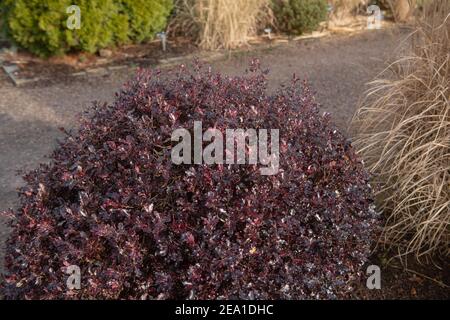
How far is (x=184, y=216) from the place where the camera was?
2236mm

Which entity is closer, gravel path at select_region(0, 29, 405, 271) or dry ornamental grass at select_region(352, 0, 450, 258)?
dry ornamental grass at select_region(352, 0, 450, 258)

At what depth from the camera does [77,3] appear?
599 centimetres

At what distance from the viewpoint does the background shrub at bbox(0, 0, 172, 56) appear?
5918 millimetres

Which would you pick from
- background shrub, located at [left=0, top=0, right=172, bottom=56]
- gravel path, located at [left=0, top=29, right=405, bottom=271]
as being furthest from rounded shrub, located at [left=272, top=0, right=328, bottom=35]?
background shrub, located at [left=0, top=0, right=172, bottom=56]

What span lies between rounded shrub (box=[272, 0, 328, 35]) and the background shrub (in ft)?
5.86

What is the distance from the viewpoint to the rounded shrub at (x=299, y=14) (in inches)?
285

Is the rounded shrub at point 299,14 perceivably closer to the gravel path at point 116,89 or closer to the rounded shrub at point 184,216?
the gravel path at point 116,89

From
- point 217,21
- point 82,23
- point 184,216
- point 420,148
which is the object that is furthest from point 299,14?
point 184,216

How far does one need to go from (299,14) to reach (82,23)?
301cm

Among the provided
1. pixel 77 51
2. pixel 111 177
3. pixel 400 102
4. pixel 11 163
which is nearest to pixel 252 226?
pixel 111 177

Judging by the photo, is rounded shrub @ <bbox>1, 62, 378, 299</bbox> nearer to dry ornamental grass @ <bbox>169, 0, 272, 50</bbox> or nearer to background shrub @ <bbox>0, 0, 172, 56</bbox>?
background shrub @ <bbox>0, 0, 172, 56</bbox>

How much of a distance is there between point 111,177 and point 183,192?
0.35 metres

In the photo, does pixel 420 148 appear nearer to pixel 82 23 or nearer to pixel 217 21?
pixel 217 21

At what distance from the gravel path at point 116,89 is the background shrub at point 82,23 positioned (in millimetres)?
575
